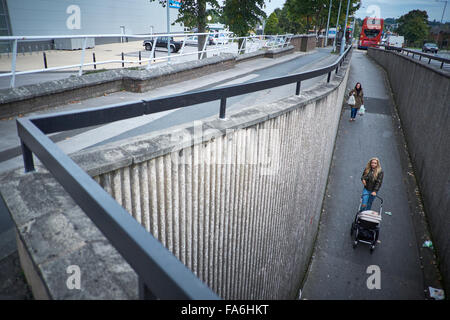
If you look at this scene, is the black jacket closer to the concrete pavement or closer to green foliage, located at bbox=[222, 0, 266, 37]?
the concrete pavement

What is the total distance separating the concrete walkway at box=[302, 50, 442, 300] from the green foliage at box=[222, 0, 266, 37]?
10.4m

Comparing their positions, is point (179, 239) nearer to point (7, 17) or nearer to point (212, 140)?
point (212, 140)

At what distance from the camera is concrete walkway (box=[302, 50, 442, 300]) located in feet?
26.4

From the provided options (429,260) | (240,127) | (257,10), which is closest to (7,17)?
(257,10)

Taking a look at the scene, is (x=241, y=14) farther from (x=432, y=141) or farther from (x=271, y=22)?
(x=271, y=22)

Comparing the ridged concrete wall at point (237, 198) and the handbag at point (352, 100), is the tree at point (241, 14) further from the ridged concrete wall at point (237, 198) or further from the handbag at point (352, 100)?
the ridged concrete wall at point (237, 198)

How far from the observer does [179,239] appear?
3756 millimetres

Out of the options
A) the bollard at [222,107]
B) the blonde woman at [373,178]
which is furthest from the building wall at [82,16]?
the bollard at [222,107]

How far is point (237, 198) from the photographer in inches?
185

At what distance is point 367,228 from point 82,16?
108ft

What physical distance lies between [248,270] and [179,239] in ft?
7.20

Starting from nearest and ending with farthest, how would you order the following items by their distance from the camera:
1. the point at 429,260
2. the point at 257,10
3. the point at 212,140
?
the point at 212,140, the point at 429,260, the point at 257,10

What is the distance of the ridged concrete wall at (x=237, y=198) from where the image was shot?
3.39 metres

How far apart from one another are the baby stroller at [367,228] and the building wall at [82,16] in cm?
1752
